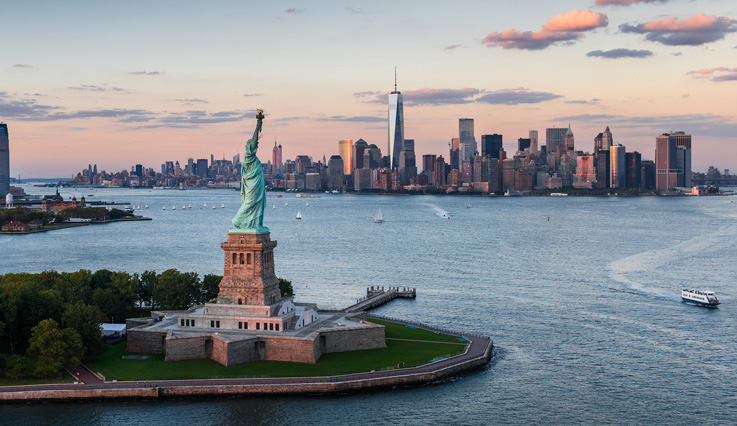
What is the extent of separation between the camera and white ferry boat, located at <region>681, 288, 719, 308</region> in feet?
245

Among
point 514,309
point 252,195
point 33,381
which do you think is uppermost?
point 252,195

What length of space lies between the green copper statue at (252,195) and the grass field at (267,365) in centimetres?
1034

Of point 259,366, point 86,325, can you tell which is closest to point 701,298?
point 259,366

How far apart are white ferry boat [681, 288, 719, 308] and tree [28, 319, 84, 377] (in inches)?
2304

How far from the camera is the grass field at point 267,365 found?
4844 centimetres

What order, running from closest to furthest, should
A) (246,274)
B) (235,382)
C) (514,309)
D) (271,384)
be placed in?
(271,384)
(235,382)
(246,274)
(514,309)

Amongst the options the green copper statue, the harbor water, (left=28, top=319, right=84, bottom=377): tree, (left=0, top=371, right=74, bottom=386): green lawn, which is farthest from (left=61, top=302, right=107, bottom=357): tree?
the green copper statue

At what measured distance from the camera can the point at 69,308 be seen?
174 ft

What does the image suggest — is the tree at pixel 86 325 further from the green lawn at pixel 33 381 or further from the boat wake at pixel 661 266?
the boat wake at pixel 661 266

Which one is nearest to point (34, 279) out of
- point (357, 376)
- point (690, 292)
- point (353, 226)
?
point (357, 376)

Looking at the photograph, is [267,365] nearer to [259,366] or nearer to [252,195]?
[259,366]

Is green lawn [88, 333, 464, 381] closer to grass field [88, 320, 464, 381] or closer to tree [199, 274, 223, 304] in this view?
grass field [88, 320, 464, 381]

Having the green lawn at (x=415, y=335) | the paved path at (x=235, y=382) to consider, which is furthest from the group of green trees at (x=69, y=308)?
the green lawn at (x=415, y=335)

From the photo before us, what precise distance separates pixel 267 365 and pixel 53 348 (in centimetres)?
1383
